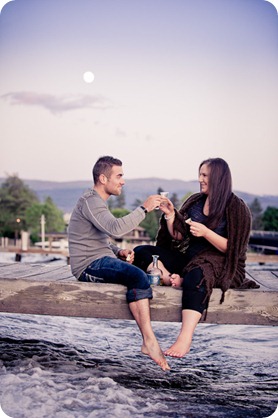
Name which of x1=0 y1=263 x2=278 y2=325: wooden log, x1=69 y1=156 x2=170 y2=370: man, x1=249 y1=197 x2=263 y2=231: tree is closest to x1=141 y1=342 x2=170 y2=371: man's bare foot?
x1=69 y1=156 x2=170 y2=370: man

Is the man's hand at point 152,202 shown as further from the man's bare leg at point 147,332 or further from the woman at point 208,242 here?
the man's bare leg at point 147,332

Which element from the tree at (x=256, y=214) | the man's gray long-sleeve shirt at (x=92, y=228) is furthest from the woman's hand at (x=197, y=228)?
the tree at (x=256, y=214)

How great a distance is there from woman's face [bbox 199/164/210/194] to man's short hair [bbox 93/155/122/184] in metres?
0.56

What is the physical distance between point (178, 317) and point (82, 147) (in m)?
20.2

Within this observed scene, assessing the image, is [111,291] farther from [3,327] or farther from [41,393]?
[3,327]

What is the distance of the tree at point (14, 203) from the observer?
53531 mm

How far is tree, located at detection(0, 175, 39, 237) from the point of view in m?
53.5

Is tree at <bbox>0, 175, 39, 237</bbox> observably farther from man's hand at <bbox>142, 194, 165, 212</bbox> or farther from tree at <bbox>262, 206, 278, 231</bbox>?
man's hand at <bbox>142, 194, 165, 212</bbox>

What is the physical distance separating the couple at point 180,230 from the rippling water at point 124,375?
1020 mm

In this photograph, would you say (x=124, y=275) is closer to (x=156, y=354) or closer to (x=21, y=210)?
(x=156, y=354)

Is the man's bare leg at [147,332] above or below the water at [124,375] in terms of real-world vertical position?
above

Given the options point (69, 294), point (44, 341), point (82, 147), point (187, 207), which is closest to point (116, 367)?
point (44, 341)

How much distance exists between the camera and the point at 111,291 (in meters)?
3.87

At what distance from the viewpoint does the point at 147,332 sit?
356cm
